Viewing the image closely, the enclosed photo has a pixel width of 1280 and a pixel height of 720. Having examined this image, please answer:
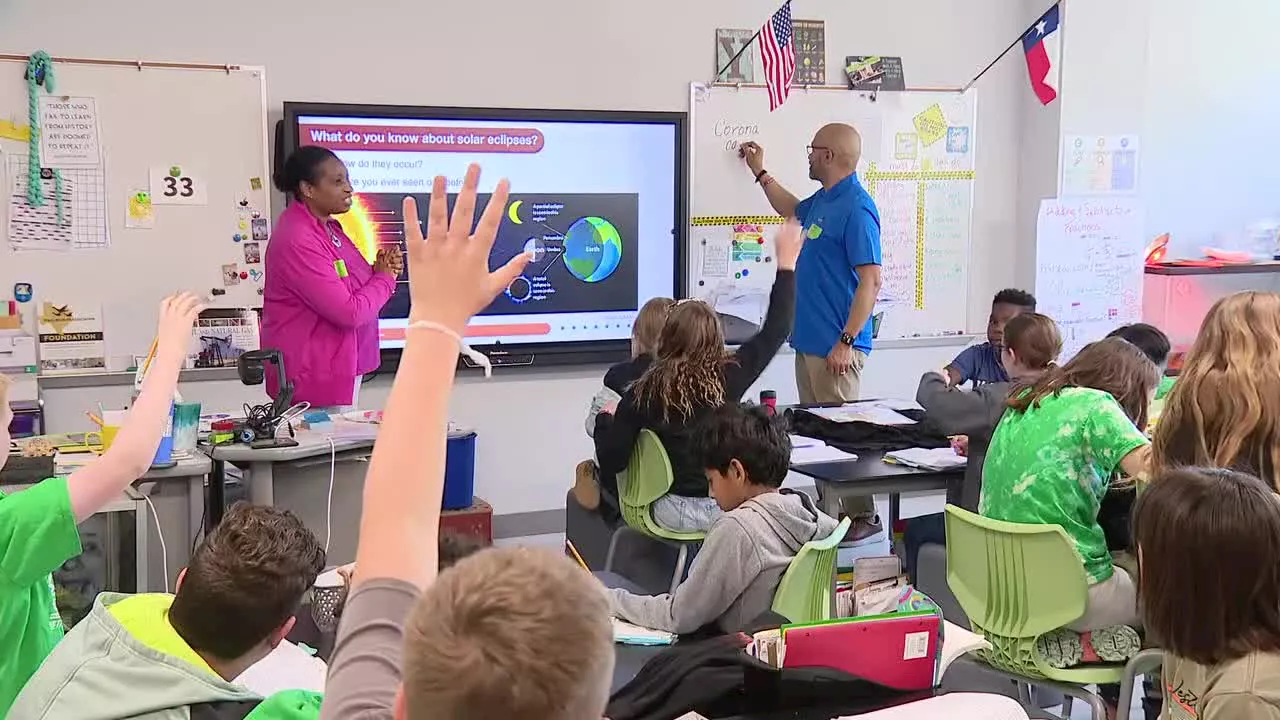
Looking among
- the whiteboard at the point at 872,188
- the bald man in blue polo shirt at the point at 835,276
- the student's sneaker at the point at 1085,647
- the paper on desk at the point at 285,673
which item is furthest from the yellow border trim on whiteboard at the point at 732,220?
the paper on desk at the point at 285,673

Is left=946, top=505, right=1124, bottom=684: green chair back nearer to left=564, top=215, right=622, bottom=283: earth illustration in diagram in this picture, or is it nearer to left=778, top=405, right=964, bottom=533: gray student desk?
left=778, top=405, right=964, bottom=533: gray student desk

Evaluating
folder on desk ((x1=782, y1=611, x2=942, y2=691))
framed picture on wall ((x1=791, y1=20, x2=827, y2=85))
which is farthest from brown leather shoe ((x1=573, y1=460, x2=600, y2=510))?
framed picture on wall ((x1=791, y1=20, x2=827, y2=85))

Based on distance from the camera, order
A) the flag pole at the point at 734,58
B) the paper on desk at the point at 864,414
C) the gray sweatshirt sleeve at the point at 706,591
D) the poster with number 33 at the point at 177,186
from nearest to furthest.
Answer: the gray sweatshirt sleeve at the point at 706,591 < the paper on desk at the point at 864,414 < the poster with number 33 at the point at 177,186 < the flag pole at the point at 734,58

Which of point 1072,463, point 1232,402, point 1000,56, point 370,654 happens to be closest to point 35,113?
point 1072,463

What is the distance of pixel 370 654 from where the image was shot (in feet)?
3.14

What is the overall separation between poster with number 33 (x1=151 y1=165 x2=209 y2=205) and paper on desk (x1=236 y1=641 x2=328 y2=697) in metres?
3.12

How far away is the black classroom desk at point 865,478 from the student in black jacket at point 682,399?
0.32 meters

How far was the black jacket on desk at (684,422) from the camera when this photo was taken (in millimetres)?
3668

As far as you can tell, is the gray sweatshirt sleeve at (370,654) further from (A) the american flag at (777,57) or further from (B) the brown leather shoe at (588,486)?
(A) the american flag at (777,57)

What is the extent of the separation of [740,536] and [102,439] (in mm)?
2062

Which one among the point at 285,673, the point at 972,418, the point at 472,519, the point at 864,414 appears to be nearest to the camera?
the point at 285,673

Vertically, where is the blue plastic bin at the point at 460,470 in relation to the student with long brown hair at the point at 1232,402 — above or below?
below

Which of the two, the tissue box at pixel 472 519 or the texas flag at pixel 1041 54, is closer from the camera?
the tissue box at pixel 472 519

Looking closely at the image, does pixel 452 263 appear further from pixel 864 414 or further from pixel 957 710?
pixel 864 414
